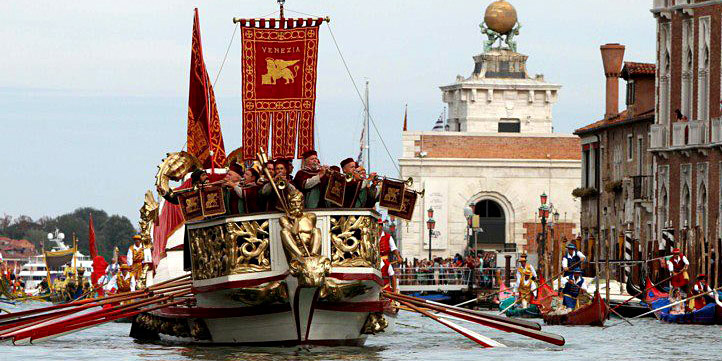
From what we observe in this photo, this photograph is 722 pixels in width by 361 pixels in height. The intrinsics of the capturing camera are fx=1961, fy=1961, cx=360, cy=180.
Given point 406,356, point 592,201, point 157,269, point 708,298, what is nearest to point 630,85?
point 592,201

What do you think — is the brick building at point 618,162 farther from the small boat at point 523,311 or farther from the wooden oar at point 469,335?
the wooden oar at point 469,335

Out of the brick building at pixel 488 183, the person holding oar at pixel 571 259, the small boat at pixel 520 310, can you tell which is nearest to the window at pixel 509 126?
the brick building at pixel 488 183

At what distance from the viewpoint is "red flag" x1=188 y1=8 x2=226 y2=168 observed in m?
39.0

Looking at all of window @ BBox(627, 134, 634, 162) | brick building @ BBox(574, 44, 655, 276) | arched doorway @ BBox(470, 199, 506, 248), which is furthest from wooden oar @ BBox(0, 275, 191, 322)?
arched doorway @ BBox(470, 199, 506, 248)

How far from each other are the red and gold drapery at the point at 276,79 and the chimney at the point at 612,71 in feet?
141

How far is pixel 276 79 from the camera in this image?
3547 cm

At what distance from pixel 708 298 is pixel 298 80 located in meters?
14.0

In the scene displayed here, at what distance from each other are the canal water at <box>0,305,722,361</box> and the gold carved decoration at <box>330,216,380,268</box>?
4.83ft

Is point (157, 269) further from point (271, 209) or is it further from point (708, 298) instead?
point (708, 298)

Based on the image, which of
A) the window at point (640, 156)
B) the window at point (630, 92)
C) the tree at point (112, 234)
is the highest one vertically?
the window at point (630, 92)

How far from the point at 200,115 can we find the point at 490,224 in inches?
2514

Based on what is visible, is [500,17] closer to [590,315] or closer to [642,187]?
[642,187]

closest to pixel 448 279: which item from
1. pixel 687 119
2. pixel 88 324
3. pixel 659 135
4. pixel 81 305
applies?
pixel 659 135

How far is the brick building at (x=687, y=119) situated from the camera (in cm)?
5812
